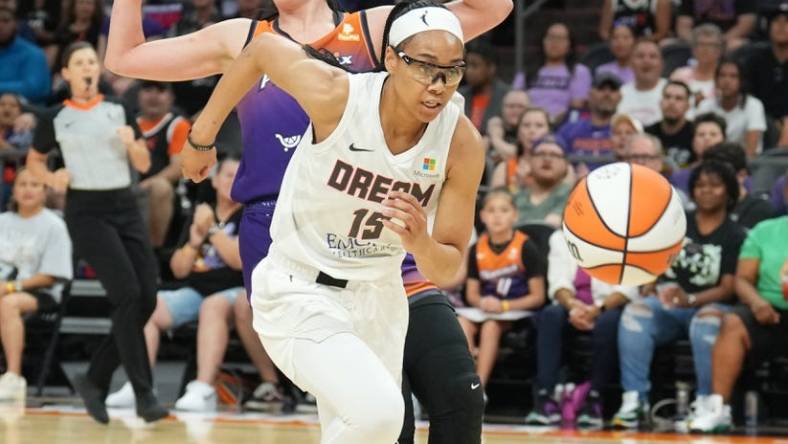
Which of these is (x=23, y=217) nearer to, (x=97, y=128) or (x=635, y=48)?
(x=97, y=128)

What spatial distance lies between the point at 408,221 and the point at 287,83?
2.19 ft

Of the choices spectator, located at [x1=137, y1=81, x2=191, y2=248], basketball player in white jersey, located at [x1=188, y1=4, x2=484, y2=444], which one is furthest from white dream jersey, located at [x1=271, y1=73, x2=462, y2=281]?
spectator, located at [x1=137, y1=81, x2=191, y2=248]

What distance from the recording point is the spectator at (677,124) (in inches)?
406

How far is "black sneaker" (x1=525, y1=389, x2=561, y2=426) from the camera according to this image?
8.88 metres

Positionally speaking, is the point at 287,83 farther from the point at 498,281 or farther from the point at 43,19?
the point at 43,19

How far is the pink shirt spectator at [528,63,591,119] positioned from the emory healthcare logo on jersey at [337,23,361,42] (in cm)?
696

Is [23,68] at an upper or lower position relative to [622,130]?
upper

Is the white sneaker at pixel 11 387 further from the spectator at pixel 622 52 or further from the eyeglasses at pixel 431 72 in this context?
the eyeglasses at pixel 431 72

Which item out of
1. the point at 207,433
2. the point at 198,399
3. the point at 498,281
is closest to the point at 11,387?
the point at 198,399

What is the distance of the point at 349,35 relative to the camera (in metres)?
5.03

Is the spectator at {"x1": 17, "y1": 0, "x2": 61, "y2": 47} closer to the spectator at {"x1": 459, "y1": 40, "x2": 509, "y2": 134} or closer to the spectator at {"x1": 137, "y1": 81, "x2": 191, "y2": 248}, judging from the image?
the spectator at {"x1": 137, "y1": 81, "x2": 191, "y2": 248}

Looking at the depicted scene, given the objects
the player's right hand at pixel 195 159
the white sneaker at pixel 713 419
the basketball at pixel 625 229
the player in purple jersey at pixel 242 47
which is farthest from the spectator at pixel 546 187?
the player's right hand at pixel 195 159

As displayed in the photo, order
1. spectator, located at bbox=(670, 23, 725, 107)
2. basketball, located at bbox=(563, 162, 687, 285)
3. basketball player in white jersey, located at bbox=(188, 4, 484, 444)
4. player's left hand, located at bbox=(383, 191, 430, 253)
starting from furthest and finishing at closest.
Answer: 1. spectator, located at bbox=(670, 23, 725, 107)
2. basketball, located at bbox=(563, 162, 687, 285)
3. basketball player in white jersey, located at bbox=(188, 4, 484, 444)
4. player's left hand, located at bbox=(383, 191, 430, 253)

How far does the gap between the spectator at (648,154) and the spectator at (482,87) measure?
7.01ft
